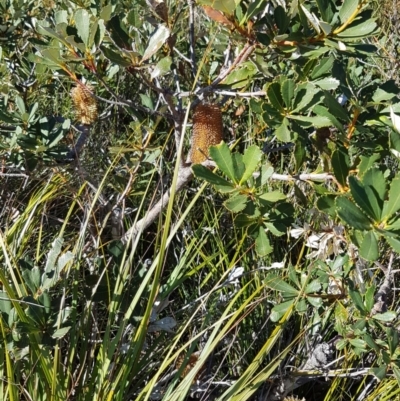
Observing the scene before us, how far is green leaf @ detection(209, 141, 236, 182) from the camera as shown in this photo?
1.11 m

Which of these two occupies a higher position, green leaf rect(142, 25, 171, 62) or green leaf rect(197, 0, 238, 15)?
green leaf rect(197, 0, 238, 15)

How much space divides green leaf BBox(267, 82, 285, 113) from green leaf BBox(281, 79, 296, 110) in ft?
0.07

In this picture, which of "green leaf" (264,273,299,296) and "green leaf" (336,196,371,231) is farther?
"green leaf" (264,273,299,296)

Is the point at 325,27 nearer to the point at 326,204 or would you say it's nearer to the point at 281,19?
the point at 281,19

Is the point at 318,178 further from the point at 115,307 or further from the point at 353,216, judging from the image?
the point at 115,307

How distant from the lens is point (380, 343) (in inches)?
51.8

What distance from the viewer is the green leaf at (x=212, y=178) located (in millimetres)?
1132

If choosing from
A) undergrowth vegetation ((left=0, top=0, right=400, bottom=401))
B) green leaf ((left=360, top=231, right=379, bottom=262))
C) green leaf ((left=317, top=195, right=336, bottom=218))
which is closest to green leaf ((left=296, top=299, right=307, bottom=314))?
undergrowth vegetation ((left=0, top=0, right=400, bottom=401))

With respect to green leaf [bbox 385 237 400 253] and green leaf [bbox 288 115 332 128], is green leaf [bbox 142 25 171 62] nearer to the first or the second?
green leaf [bbox 288 115 332 128]

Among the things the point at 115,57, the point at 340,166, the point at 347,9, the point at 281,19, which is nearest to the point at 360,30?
the point at 347,9

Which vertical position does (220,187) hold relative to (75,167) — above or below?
above

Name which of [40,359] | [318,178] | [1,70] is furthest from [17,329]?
[1,70]

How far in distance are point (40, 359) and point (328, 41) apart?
0.85 m

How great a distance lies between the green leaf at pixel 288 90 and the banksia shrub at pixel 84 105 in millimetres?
627
